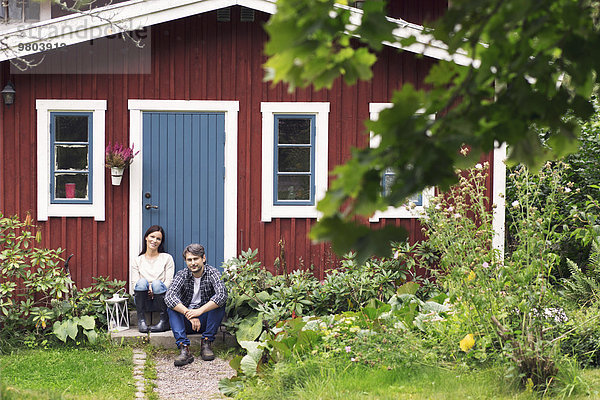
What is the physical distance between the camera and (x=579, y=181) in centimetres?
909

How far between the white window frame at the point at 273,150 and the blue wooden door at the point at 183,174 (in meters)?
0.47

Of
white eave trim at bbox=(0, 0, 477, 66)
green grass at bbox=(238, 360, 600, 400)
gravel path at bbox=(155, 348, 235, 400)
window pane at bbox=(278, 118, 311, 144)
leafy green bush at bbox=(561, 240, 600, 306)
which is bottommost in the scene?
gravel path at bbox=(155, 348, 235, 400)

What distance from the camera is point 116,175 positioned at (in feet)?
25.1

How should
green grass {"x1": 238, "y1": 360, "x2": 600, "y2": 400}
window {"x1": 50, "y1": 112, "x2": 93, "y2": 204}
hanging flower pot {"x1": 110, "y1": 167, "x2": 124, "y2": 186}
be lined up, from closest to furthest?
green grass {"x1": 238, "y1": 360, "x2": 600, "y2": 400}, hanging flower pot {"x1": 110, "y1": 167, "x2": 124, "y2": 186}, window {"x1": 50, "y1": 112, "x2": 93, "y2": 204}

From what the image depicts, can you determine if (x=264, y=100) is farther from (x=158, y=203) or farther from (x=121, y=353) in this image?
(x=121, y=353)

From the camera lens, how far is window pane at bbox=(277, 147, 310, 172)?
8.08 m

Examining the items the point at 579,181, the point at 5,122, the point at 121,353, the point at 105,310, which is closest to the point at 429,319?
the point at 121,353

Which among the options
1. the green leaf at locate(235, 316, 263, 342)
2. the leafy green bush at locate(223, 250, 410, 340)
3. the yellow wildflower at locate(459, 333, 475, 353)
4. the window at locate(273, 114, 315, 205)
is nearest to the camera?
the yellow wildflower at locate(459, 333, 475, 353)

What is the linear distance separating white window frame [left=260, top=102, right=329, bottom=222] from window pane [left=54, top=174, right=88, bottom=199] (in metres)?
1.98

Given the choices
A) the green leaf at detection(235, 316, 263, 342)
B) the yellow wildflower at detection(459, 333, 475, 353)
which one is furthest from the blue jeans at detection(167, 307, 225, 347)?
the yellow wildflower at detection(459, 333, 475, 353)

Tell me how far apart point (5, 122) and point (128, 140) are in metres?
1.31

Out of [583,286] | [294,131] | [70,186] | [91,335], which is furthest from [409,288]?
[70,186]

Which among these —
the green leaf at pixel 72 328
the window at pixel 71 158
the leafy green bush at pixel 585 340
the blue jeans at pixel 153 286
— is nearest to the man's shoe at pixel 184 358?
the blue jeans at pixel 153 286

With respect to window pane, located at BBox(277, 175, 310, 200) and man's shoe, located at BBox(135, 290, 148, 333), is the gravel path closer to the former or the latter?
man's shoe, located at BBox(135, 290, 148, 333)
